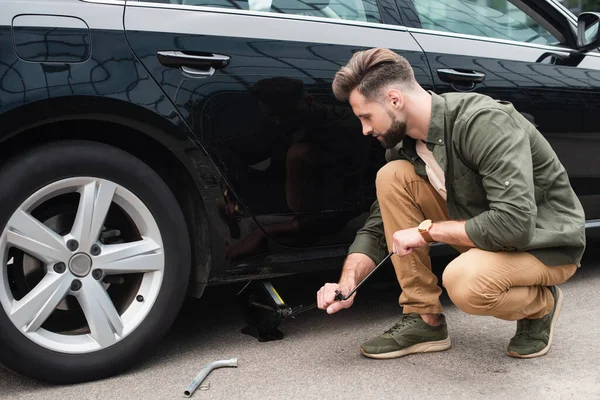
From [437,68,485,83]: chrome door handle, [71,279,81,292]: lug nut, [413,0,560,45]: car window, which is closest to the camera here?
[71,279,81,292]: lug nut

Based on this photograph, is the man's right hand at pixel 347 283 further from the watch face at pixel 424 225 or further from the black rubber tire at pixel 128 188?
the black rubber tire at pixel 128 188

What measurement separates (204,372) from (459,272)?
88cm

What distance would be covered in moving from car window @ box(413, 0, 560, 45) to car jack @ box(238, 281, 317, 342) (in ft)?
3.94

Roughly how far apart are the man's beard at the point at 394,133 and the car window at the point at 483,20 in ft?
2.49

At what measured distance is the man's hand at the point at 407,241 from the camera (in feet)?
8.29

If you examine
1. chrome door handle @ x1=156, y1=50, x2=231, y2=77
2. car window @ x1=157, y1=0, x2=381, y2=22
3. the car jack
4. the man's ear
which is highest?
car window @ x1=157, y1=0, x2=381, y2=22

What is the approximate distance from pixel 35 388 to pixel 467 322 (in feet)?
5.26

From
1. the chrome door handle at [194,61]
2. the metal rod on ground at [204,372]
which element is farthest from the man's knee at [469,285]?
the chrome door handle at [194,61]

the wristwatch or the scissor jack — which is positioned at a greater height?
the wristwatch

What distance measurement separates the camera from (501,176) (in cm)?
240

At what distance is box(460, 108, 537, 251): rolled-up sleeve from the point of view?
2389mm

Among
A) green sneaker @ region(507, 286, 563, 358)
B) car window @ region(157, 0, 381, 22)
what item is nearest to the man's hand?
green sneaker @ region(507, 286, 563, 358)

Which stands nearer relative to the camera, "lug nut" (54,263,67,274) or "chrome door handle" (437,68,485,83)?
"lug nut" (54,263,67,274)

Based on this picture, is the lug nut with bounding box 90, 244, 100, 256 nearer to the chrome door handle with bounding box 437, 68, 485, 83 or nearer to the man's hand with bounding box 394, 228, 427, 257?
the man's hand with bounding box 394, 228, 427, 257
